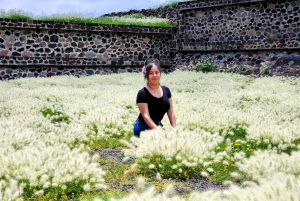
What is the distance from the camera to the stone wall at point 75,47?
23.9 m

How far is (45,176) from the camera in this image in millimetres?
4676

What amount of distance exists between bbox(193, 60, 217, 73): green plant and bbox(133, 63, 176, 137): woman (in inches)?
709

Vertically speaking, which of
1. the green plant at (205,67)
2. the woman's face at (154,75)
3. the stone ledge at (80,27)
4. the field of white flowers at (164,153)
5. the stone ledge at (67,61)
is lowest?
the green plant at (205,67)

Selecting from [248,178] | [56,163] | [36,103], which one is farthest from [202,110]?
[56,163]

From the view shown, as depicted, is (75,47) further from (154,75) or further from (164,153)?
(164,153)

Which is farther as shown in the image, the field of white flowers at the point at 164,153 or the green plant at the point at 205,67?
the green plant at the point at 205,67

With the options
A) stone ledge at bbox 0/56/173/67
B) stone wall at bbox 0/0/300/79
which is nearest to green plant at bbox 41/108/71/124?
stone wall at bbox 0/0/300/79

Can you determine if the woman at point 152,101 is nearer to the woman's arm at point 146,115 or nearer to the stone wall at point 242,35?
the woman's arm at point 146,115

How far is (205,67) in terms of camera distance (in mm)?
25422

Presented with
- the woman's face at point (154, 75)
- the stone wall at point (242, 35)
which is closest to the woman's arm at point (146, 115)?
the woman's face at point (154, 75)

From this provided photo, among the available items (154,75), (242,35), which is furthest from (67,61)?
(154,75)

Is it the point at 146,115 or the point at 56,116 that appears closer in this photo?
the point at 146,115

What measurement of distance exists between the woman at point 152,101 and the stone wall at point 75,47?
18139 millimetres

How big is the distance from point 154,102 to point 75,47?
61.6 ft
